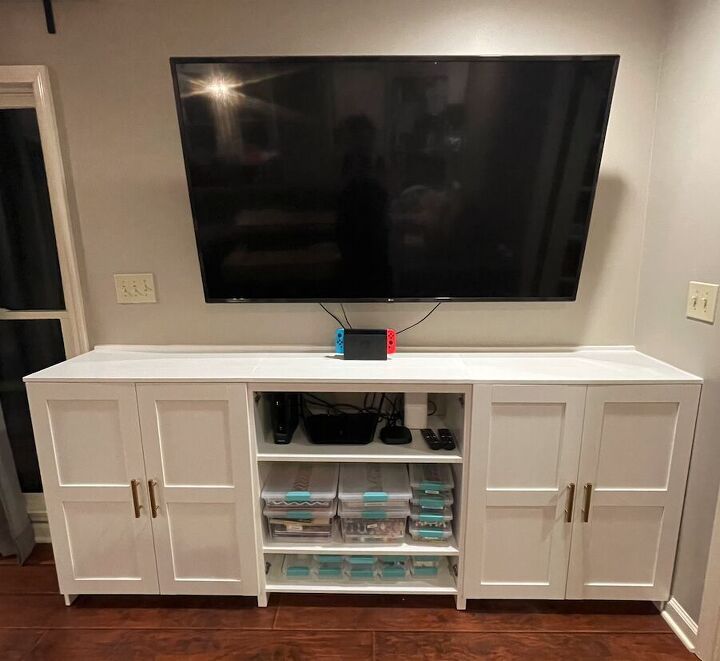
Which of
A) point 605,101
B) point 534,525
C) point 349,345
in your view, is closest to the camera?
point 605,101

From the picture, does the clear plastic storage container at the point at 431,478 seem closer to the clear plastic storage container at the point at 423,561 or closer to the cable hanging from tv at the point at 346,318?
the clear plastic storage container at the point at 423,561

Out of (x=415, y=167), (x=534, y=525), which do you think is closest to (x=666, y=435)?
(x=534, y=525)

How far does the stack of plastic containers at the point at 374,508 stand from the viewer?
1.54m

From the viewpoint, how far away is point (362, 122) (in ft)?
4.71

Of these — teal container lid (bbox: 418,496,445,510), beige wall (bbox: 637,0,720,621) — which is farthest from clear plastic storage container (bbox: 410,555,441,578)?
beige wall (bbox: 637,0,720,621)

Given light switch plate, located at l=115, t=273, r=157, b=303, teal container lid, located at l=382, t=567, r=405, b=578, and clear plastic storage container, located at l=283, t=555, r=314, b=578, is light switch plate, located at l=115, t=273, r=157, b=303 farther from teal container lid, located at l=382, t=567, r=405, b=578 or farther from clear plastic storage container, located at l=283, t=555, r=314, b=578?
Answer: teal container lid, located at l=382, t=567, r=405, b=578

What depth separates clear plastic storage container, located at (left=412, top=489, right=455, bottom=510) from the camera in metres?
1.55

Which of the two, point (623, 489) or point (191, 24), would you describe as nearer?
point (623, 489)

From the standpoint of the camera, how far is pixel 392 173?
4.85ft

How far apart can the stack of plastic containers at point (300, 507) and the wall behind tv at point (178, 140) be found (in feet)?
1.81

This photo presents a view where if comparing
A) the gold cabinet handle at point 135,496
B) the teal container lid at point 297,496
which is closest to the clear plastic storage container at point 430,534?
the teal container lid at point 297,496

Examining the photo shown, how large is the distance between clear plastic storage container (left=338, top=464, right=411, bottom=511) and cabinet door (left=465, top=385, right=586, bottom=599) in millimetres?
252

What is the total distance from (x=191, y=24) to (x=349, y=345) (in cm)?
128

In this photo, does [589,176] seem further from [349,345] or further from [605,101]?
[349,345]
